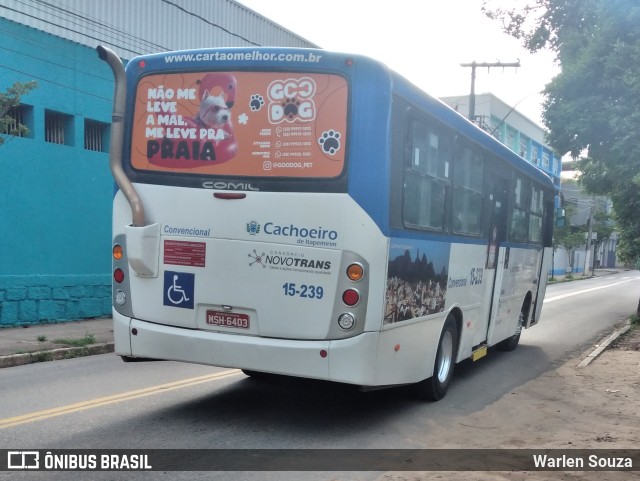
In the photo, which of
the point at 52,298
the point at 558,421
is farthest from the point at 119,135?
the point at 52,298

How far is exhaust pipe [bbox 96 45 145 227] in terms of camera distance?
6.50 meters

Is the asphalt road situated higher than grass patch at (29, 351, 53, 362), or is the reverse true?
the asphalt road

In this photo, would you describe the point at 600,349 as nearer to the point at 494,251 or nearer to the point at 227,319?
the point at 494,251

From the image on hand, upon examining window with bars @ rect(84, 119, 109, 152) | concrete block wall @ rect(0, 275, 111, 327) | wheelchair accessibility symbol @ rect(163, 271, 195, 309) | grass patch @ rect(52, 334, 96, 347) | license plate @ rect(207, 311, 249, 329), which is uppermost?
window with bars @ rect(84, 119, 109, 152)

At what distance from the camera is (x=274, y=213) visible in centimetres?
611

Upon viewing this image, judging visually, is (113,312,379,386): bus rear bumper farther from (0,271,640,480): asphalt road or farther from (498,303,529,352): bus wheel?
(498,303,529,352): bus wheel

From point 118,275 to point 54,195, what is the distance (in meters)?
7.64

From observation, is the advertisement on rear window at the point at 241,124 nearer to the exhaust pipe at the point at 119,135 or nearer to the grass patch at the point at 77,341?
the exhaust pipe at the point at 119,135

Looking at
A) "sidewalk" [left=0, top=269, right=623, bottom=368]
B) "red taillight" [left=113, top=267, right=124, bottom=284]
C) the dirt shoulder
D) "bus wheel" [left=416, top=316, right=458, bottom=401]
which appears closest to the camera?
the dirt shoulder

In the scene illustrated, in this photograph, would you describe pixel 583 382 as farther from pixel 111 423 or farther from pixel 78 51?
pixel 78 51

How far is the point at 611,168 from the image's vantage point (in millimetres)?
16531

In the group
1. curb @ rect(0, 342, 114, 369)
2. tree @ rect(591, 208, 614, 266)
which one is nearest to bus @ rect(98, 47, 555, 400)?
curb @ rect(0, 342, 114, 369)

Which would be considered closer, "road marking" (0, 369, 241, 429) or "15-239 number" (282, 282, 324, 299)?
"15-239 number" (282, 282, 324, 299)

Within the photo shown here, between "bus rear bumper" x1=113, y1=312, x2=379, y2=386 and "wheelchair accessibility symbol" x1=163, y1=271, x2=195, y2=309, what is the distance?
230 millimetres
